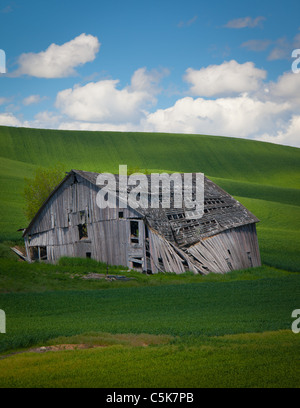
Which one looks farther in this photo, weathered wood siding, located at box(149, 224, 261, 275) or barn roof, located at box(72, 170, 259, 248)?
barn roof, located at box(72, 170, 259, 248)

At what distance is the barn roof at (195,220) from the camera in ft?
112

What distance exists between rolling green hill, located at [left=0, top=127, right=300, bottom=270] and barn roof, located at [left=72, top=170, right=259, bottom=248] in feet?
86.4

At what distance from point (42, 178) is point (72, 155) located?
53038mm

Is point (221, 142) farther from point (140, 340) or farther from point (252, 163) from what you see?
point (140, 340)

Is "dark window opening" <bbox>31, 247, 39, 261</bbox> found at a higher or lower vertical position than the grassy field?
higher

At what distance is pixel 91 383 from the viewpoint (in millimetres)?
10344

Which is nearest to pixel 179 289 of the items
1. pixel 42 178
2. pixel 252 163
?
pixel 42 178

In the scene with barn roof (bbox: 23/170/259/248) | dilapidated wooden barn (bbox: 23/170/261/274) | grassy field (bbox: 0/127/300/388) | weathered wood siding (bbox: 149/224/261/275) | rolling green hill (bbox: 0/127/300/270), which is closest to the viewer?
grassy field (bbox: 0/127/300/388)

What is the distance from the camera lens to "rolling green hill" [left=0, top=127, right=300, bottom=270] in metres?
82.0

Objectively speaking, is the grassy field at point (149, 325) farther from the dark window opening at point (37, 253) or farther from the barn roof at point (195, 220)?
the barn roof at point (195, 220)

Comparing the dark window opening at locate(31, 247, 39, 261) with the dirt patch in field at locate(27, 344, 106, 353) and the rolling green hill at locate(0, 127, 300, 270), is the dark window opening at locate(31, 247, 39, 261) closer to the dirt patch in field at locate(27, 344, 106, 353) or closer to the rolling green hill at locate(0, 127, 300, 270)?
the rolling green hill at locate(0, 127, 300, 270)

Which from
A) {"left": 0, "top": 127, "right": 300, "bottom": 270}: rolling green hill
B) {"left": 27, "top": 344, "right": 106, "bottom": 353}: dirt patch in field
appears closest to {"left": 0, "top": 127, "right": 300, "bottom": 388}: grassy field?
{"left": 27, "top": 344, "right": 106, "bottom": 353}: dirt patch in field

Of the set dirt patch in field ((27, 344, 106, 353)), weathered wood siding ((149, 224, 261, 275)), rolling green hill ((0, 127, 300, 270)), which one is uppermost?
rolling green hill ((0, 127, 300, 270))

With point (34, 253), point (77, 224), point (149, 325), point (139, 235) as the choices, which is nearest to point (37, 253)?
point (34, 253)
